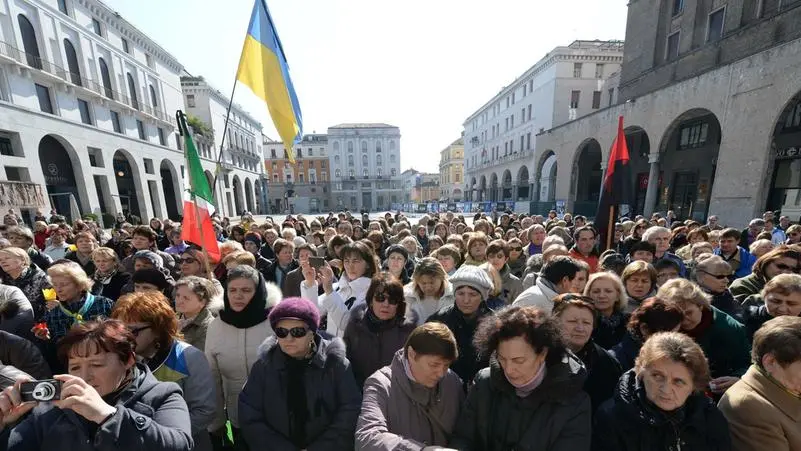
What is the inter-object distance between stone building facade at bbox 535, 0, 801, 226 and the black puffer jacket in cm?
1525

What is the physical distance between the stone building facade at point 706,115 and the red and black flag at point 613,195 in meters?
10.4

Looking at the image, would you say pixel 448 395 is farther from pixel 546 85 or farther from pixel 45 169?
pixel 546 85

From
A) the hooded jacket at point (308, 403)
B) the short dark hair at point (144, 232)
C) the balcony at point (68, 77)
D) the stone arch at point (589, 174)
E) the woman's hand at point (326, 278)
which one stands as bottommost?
the hooded jacket at point (308, 403)

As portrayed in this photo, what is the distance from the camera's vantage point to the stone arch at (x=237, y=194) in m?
43.9

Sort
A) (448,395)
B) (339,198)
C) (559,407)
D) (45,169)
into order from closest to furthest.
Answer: (559,407)
(448,395)
(45,169)
(339,198)

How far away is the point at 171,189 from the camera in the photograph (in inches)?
1238

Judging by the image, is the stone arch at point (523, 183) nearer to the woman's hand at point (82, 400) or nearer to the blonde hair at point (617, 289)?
the blonde hair at point (617, 289)

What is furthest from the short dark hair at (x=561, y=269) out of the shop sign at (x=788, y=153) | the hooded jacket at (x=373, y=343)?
the shop sign at (x=788, y=153)

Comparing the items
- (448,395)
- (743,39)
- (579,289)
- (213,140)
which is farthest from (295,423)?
(213,140)

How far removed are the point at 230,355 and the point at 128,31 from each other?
3494 cm

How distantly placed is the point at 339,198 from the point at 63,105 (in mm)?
49320

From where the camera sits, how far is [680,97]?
1439cm

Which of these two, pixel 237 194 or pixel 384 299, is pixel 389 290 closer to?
pixel 384 299

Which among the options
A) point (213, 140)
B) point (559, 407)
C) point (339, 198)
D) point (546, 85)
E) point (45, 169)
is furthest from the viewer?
point (339, 198)
